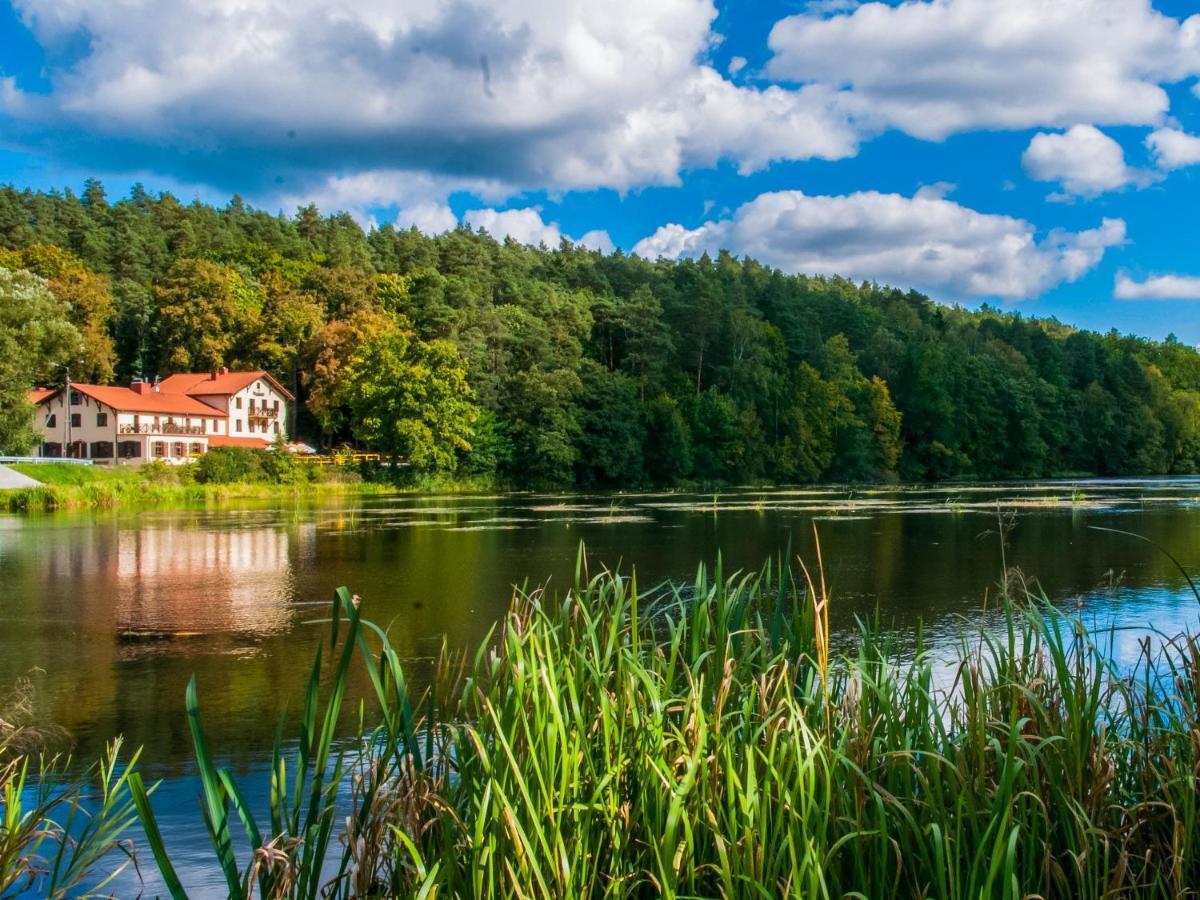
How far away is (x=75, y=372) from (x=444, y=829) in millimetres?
70715

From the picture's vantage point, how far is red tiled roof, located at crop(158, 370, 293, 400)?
63000 mm

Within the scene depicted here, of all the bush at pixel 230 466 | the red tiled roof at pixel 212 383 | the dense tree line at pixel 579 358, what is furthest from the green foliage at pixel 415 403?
the red tiled roof at pixel 212 383

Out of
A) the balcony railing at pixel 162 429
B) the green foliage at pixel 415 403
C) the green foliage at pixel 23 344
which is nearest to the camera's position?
the green foliage at pixel 23 344

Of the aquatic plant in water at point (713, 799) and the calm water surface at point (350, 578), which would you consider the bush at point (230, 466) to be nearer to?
the calm water surface at point (350, 578)

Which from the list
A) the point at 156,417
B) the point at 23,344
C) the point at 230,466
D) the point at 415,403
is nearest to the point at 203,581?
the point at 230,466

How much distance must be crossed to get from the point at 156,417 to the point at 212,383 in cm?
681

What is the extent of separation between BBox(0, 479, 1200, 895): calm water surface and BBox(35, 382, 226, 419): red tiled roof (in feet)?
89.2

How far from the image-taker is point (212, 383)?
64.4 m

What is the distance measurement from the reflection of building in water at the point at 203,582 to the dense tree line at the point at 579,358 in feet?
88.9

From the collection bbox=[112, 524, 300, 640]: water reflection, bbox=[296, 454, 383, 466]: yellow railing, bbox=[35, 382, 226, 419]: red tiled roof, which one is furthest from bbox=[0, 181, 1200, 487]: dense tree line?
bbox=[112, 524, 300, 640]: water reflection

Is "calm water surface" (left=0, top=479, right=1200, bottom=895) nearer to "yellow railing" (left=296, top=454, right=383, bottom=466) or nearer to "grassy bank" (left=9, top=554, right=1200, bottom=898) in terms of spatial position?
"grassy bank" (left=9, top=554, right=1200, bottom=898)

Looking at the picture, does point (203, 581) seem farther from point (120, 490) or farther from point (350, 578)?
point (120, 490)

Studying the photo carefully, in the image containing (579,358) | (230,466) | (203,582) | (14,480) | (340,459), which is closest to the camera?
(203,582)

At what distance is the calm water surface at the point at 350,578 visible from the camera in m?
8.21
